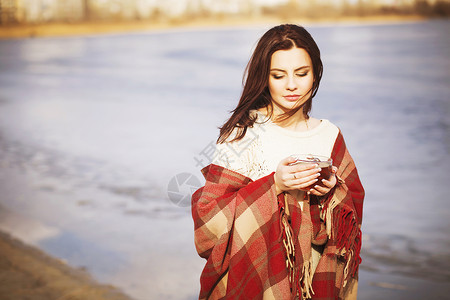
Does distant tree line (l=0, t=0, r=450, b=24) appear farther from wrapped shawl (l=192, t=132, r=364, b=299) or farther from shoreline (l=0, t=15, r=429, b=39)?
wrapped shawl (l=192, t=132, r=364, b=299)

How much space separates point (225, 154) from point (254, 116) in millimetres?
163

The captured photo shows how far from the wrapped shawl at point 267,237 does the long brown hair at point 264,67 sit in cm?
15

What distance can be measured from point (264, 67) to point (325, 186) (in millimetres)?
390

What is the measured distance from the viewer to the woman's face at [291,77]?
158 cm

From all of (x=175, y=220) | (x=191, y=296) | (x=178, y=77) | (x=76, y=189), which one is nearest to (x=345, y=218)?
(x=191, y=296)

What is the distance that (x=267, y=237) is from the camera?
153 cm

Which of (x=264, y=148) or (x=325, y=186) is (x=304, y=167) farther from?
(x=264, y=148)

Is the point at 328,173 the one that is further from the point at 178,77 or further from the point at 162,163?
the point at 178,77

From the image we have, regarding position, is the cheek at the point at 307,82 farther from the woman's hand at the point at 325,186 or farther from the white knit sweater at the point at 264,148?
the woman's hand at the point at 325,186

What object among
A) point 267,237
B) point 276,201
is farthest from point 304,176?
point 267,237

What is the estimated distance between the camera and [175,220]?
429 cm

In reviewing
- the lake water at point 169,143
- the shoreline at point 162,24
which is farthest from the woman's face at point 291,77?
the shoreline at point 162,24

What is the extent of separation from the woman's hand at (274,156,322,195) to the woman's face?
0.79 feet

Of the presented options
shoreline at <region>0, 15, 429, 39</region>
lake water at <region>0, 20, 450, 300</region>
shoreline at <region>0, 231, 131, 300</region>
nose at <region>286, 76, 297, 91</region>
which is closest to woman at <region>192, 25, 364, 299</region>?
nose at <region>286, 76, 297, 91</region>
